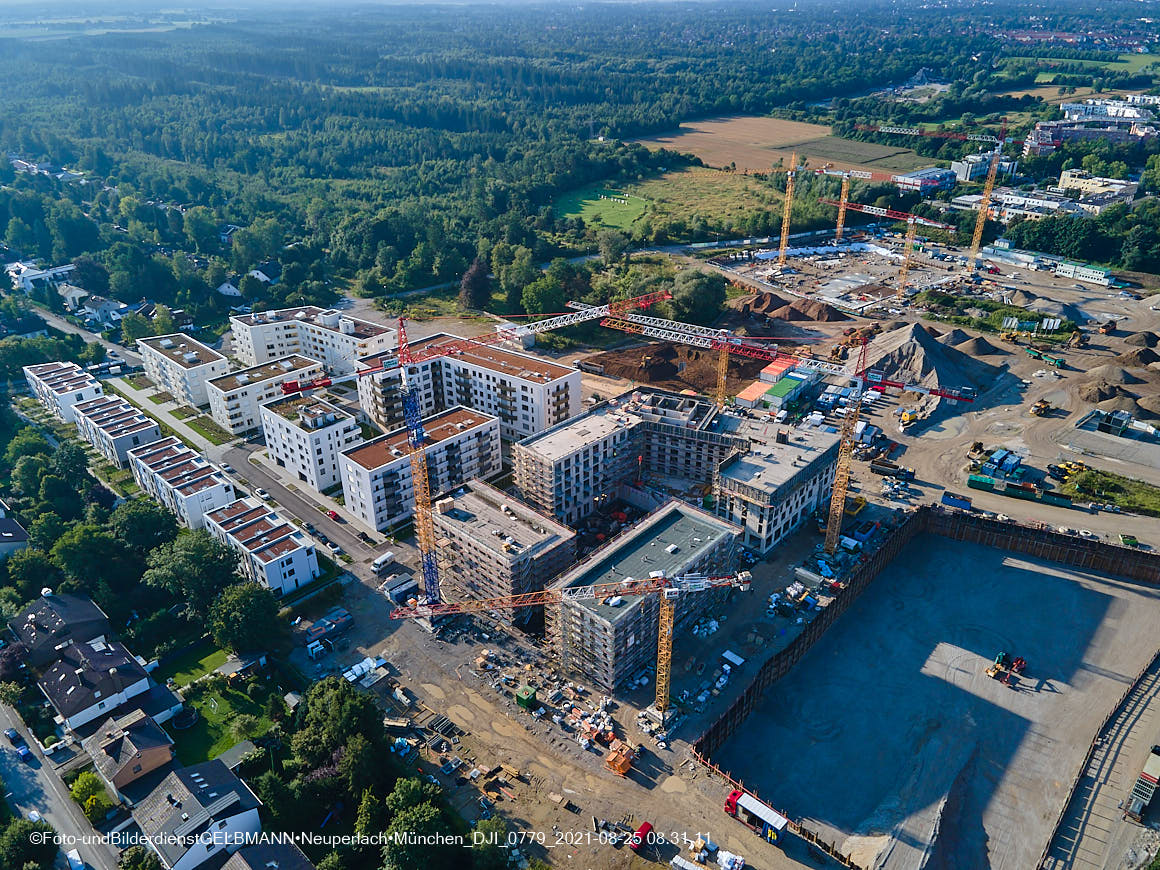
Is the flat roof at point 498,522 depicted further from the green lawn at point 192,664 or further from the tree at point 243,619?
the green lawn at point 192,664

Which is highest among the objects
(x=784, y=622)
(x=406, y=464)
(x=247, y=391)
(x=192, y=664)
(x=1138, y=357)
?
(x=406, y=464)

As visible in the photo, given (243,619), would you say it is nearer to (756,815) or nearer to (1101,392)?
(756,815)

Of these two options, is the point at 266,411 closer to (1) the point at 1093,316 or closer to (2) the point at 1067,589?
(2) the point at 1067,589

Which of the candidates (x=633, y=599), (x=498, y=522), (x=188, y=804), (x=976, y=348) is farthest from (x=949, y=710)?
(x=976, y=348)

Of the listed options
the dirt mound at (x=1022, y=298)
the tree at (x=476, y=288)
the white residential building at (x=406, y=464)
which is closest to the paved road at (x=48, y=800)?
the white residential building at (x=406, y=464)

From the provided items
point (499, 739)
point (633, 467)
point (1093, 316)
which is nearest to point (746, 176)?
point (1093, 316)

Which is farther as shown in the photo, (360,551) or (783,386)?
(783,386)
